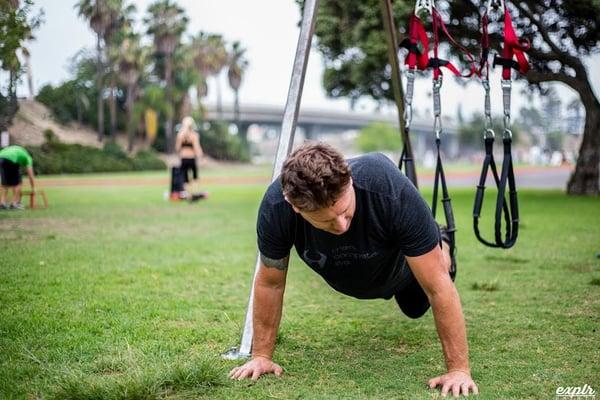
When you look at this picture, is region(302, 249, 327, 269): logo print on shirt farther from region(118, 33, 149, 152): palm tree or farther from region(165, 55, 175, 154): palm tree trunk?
region(165, 55, 175, 154): palm tree trunk

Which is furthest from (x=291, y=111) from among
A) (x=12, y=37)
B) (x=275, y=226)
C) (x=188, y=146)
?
(x=188, y=146)

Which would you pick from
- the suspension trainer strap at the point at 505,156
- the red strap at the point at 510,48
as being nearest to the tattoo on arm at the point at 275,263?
the suspension trainer strap at the point at 505,156

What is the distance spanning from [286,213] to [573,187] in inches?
667

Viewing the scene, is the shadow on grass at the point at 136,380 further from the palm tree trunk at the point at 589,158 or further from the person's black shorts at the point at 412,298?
the palm tree trunk at the point at 589,158

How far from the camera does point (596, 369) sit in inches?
132

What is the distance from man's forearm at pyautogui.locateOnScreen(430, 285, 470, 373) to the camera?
296 cm

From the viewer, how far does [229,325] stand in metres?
4.41

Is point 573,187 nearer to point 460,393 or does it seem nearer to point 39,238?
point 39,238

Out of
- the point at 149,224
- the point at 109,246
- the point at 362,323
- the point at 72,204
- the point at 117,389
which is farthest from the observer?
the point at 72,204

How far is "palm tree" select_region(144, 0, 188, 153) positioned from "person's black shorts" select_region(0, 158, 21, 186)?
23.1 meters

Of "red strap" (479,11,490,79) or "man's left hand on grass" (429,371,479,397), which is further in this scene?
"red strap" (479,11,490,79)

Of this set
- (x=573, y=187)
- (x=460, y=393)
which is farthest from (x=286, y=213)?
(x=573, y=187)

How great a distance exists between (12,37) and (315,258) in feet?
9.25

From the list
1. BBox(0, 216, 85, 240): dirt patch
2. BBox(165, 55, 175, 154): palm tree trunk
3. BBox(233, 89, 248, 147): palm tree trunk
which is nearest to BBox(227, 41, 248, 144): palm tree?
BBox(233, 89, 248, 147): palm tree trunk
